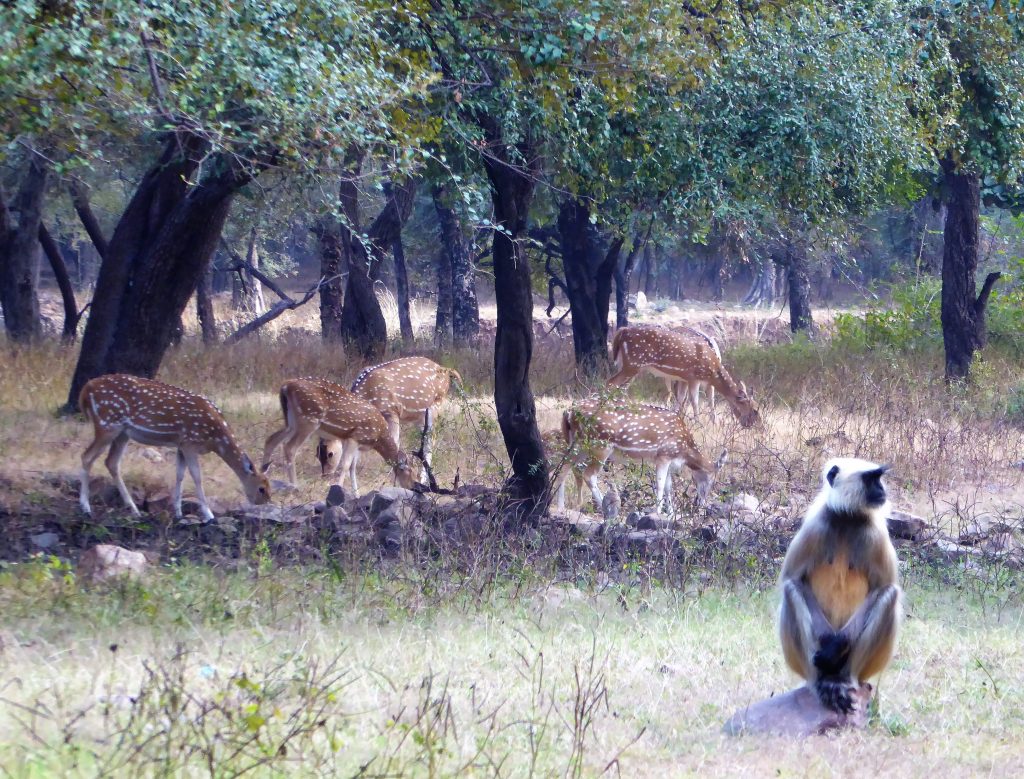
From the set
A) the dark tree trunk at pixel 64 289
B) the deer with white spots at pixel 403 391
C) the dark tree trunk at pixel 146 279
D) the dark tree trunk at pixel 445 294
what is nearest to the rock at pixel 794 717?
the deer with white spots at pixel 403 391

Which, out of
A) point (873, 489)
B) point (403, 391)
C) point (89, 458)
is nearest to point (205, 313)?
point (403, 391)

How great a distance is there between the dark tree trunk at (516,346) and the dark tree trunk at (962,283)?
999cm

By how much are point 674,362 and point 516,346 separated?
7008 millimetres

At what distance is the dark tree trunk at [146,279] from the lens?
42.6ft

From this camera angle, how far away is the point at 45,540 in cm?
936

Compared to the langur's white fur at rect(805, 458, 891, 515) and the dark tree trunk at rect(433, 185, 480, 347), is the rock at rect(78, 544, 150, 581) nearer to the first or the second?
the langur's white fur at rect(805, 458, 891, 515)

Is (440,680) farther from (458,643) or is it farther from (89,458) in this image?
(89,458)

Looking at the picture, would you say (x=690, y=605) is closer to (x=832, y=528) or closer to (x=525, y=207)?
(x=832, y=528)

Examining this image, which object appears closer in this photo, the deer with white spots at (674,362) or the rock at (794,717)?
the rock at (794,717)

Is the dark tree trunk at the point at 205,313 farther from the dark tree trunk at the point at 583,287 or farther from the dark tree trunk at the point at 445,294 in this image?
the dark tree trunk at the point at 583,287

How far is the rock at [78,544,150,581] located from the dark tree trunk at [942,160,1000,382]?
13.8 meters

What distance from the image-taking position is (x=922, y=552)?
9.86 m

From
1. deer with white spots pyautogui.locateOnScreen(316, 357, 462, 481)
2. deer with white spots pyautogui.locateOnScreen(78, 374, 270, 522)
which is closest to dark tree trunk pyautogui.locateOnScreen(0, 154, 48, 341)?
deer with white spots pyautogui.locateOnScreen(316, 357, 462, 481)

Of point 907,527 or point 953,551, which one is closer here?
point 953,551
